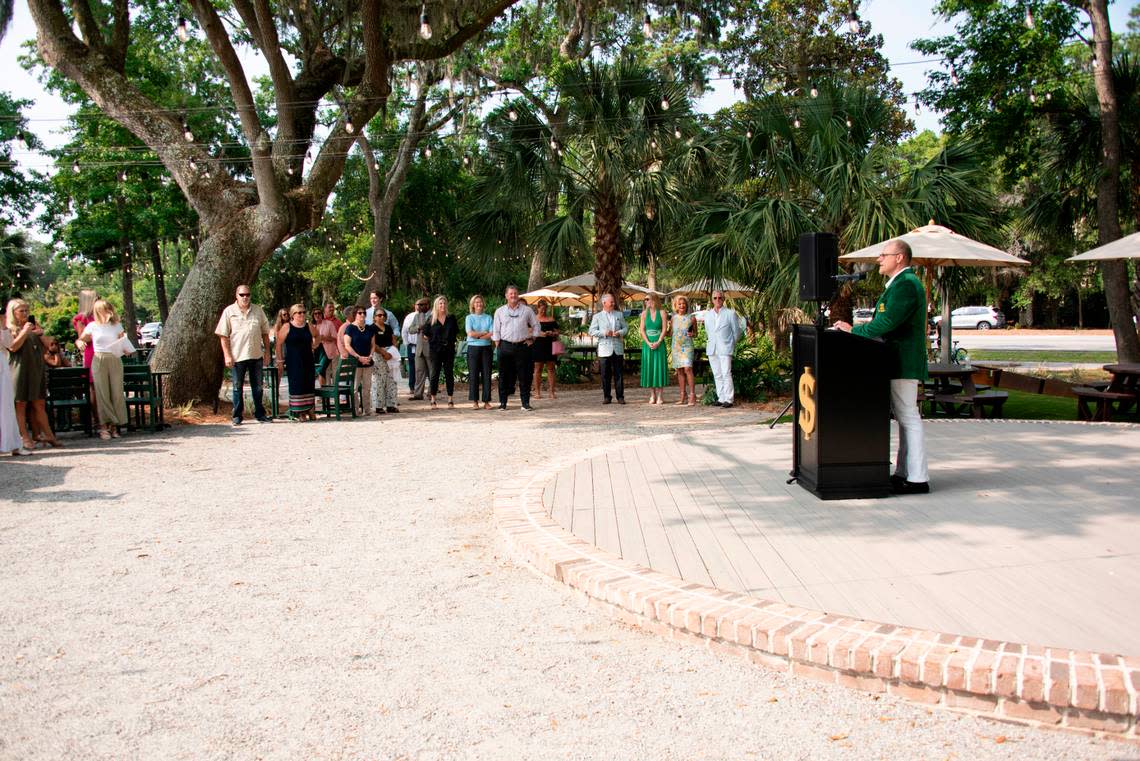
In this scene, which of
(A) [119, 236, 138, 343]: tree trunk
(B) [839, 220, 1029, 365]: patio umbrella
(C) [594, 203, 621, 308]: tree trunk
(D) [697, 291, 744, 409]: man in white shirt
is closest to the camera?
(B) [839, 220, 1029, 365]: patio umbrella

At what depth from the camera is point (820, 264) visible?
6293 millimetres

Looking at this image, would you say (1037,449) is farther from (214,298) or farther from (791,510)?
(214,298)

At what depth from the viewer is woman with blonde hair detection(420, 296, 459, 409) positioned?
1491cm

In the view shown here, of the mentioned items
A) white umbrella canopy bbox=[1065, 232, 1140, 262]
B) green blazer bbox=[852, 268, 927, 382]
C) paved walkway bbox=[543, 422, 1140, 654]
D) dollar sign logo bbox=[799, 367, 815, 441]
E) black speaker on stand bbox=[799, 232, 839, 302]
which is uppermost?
white umbrella canopy bbox=[1065, 232, 1140, 262]

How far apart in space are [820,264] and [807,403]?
1.01 metres

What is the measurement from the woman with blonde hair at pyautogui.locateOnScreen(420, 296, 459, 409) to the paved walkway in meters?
7.28

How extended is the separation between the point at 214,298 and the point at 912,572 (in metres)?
12.5

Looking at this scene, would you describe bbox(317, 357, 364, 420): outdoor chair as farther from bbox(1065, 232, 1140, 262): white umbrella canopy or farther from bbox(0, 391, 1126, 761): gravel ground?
bbox(1065, 232, 1140, 262): white umbrella canopy

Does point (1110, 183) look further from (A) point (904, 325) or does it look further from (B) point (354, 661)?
(B) point (354, 661)

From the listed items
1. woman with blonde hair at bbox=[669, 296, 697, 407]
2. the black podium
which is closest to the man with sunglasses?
woman with blonde hair at bbox=[669, 296, 697, 407]

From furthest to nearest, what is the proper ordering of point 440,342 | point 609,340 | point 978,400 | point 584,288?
point 584,288, point 440,342, point 609,340, point 978,400

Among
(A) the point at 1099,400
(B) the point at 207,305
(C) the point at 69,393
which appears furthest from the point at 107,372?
(A) the point at 1099,400

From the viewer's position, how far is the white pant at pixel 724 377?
14.0m

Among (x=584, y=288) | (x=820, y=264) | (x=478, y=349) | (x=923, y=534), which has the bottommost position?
(x=923, y=534)
